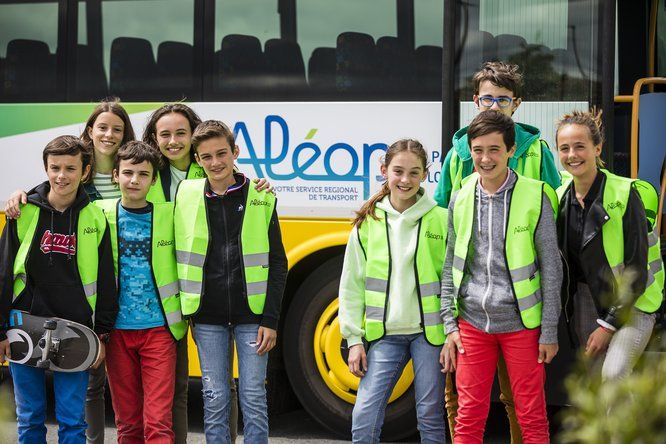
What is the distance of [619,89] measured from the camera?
19.3 feet

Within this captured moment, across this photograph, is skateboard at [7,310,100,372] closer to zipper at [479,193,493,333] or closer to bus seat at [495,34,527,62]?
zipper at [479,193,493,333]

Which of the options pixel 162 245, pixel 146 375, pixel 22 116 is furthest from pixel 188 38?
pixel 146 375

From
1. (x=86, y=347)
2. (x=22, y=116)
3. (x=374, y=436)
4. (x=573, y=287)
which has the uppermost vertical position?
(x=22, y=116)

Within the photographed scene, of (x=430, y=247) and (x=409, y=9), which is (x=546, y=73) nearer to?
(x=409, y=9)

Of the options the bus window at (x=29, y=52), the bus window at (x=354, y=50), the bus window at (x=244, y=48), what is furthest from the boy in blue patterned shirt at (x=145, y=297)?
the bus window at (x=29, y=52)

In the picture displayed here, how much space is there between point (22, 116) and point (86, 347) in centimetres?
258

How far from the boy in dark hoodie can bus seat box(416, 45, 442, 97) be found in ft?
7.18

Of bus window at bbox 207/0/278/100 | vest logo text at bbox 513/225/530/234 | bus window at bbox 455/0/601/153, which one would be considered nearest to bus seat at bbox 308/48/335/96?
bus window at bbox 207/0/278/100

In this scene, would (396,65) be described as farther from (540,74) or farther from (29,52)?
(29,52)

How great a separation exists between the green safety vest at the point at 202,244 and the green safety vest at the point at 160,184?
0.95ft

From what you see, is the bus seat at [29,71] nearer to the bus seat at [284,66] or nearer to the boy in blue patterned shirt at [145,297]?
the bus seat at [284,66]

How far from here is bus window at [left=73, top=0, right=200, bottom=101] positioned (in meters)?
5.77

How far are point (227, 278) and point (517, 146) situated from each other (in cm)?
150

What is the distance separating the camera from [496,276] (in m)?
3.86
